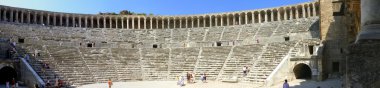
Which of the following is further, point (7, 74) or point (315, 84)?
point (7, 74)

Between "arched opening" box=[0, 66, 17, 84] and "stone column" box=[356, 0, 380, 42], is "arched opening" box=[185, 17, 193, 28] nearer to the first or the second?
"arched opening" box=[0, 66, 17, 84]

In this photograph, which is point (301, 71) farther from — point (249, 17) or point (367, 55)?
point (367, 55)

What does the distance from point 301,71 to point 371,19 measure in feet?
87.6

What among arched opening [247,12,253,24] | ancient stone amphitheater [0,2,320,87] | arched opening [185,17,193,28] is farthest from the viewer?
arched opening [185,17,193,28]

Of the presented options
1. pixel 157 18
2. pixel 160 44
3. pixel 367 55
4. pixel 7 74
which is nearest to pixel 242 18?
pixel 157 18

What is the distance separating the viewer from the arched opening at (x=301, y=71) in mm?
30170

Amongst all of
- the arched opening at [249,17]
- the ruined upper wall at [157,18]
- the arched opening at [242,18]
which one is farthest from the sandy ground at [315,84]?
the arched opening at [242,18]

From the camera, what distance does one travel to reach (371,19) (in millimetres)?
5398

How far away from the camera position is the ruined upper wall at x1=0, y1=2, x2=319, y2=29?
51312 mm

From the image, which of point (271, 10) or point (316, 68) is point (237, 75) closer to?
point (316, 68)

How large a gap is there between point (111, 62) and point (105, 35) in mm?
13969

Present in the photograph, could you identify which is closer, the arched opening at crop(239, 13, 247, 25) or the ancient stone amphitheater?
the ancient stone amphitheater

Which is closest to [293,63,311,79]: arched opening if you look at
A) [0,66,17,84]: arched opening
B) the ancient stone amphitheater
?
the ancient stone amphitheater

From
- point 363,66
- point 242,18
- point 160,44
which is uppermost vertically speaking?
point 242,18
